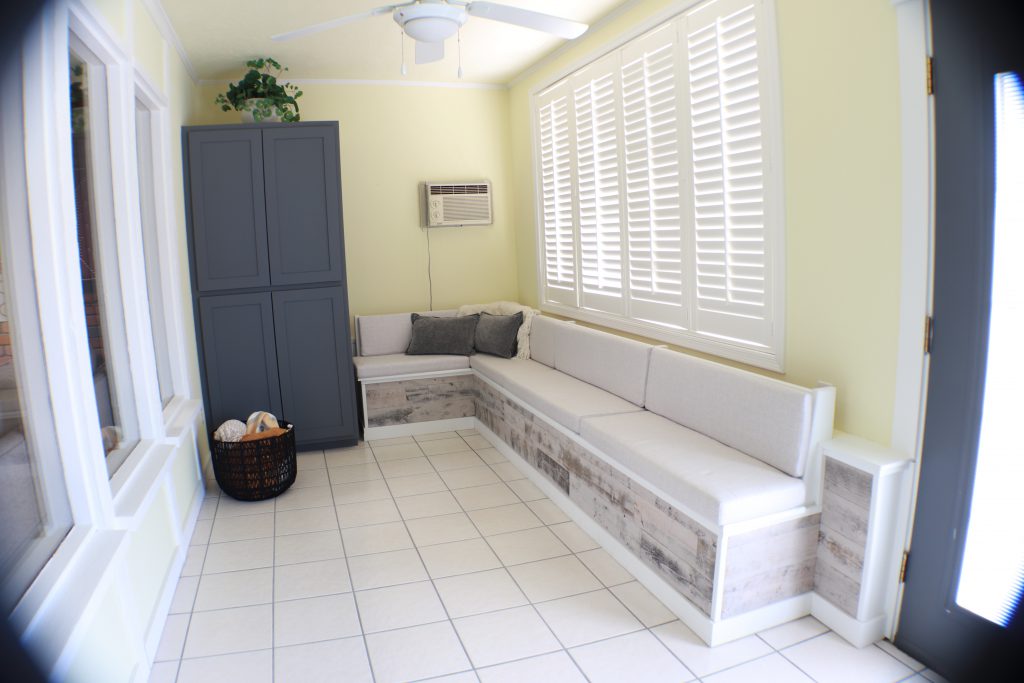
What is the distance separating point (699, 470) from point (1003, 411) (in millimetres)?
905

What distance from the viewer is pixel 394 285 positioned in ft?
16.5

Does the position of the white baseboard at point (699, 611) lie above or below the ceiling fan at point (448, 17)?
below

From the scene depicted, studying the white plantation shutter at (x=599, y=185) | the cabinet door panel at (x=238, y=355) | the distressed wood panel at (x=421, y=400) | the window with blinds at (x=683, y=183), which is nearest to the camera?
the window with blinds at (x=683, y=183)

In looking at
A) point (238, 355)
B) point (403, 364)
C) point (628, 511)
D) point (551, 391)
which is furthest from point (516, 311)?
point (628, 511)

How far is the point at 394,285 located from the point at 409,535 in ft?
8.18

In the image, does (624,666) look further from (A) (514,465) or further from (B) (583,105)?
(B) (583,105)

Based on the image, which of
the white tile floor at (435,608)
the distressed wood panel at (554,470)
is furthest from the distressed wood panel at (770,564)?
the distressed wood panel at (554,470)

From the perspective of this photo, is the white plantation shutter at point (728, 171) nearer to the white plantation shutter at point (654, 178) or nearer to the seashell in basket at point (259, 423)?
the white plantation shutter at point (654, 178)

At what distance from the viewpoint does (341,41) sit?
3791 mm

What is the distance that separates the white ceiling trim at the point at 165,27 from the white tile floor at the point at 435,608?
2428mm

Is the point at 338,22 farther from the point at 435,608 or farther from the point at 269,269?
the point at 435,608

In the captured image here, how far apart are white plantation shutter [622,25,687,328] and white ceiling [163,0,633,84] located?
1.46 feet

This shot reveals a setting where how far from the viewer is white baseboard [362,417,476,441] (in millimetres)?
4418

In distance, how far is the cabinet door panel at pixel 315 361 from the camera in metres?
4.03
